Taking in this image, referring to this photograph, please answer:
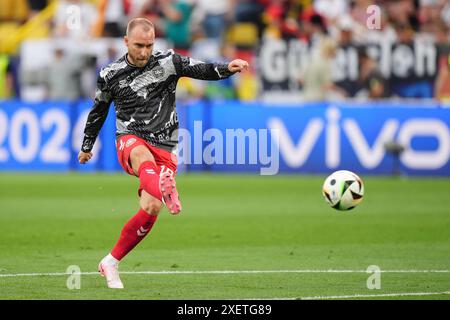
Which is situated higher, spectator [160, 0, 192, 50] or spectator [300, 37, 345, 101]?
spectator [160, 0, 192, 50]

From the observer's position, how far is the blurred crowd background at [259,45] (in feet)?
80.5

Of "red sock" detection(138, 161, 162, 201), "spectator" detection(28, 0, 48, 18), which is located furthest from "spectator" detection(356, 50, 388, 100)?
"red sock" detection(138, 161, 162, 201)

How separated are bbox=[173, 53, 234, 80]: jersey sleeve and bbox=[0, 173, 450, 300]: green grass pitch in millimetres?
1777

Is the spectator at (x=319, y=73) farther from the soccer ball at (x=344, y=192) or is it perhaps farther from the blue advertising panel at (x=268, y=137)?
the soccer ball at (x=344, y=192)

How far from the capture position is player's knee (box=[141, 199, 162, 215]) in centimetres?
955

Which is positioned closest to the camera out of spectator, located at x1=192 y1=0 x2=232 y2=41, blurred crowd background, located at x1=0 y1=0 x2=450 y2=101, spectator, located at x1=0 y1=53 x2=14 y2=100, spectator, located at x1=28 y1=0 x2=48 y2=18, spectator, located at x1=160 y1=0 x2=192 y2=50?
blurred crowd background, located at x1=0 y1=0 x2=450 y2=101

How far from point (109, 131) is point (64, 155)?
1.12m

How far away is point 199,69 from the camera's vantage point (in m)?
10.1

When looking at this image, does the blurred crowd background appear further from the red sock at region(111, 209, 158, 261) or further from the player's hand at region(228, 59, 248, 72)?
the red sock at region(111, 209, 158, 261)

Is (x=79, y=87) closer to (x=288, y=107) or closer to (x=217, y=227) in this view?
(x=288, y=107)

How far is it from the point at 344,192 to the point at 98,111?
8.34 ft

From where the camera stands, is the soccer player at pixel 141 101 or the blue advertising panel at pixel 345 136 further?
the blue advertising panel at pixel 345 136

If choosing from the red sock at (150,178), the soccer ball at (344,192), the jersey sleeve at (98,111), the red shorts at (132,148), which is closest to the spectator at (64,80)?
the soccer ball at (344,192)

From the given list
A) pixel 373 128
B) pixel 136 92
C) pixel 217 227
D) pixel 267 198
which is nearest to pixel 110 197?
pixel 267 198
